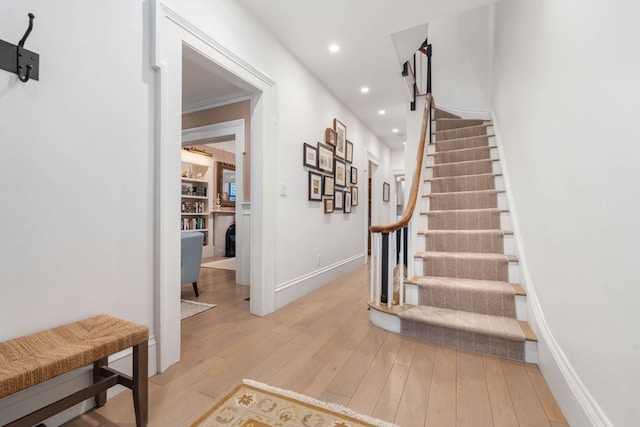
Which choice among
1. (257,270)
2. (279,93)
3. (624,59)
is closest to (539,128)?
(624,59)

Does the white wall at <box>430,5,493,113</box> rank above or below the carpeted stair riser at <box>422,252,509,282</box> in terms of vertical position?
above

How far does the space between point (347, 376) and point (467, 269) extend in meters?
1.46

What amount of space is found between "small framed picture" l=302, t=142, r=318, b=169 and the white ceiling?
0.91 m

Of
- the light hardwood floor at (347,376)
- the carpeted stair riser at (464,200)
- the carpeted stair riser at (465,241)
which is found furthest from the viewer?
the carpeted stair riser at (464,200)

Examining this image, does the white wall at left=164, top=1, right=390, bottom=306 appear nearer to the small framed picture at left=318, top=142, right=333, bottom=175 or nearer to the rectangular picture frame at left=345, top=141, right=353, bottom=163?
the small framed picture at left=318, top=142, right=333, bottom=175

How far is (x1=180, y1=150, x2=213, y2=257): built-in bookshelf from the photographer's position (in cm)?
591

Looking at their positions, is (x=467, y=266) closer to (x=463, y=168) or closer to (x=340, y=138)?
(x=463, y=168)

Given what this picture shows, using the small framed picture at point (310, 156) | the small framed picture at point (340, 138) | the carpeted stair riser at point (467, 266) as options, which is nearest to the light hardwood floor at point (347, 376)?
the carpeted stair riser at point (467, 266)

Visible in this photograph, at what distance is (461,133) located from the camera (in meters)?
4.22

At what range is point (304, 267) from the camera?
325 centimetres

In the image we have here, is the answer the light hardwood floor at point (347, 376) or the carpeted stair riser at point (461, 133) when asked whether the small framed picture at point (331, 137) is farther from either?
the light hardwood floor at point (347, 376)

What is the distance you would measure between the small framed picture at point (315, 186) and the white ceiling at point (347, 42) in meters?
1.20

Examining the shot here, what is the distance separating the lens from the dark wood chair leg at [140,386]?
3.98 feet

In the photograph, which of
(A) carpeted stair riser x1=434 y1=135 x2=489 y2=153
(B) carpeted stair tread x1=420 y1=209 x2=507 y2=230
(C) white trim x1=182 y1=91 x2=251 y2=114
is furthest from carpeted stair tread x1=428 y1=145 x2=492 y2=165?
(C) white trim x1=182 y1=91 x2=251 y2=114
